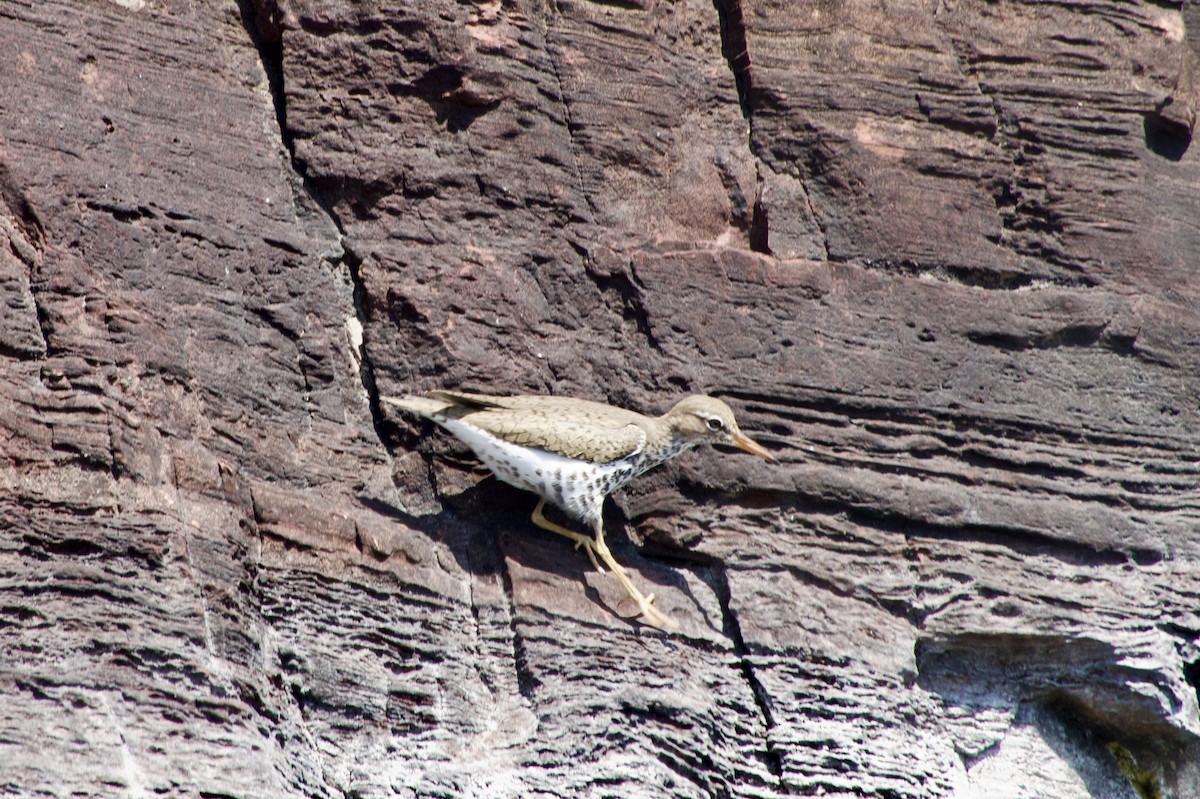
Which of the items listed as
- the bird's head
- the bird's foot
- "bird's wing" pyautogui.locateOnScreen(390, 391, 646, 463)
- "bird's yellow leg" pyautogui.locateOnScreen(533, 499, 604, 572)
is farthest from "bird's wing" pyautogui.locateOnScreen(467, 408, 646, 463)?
the bird's foot

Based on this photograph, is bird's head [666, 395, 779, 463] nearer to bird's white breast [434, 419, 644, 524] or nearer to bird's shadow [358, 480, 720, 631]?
bird's white breast [434, 419, 644, 524]

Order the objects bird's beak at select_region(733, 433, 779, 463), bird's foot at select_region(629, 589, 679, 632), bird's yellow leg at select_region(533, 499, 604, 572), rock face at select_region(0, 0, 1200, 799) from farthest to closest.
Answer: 1. bird's beak at select_region(733, 433, 779, 463)
2. bird's yellow leg at select_region(533, 499, 604, 572)
3. bird's foot at select_region(629, 589, 679, 632)
4. rock face at select_region(0, 0, 1200, 799)

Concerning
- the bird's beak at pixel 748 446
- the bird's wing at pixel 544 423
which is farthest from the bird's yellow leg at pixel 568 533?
the bird's beak at pixel 748 446

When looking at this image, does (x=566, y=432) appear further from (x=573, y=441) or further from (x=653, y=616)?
(x=653, y=616)

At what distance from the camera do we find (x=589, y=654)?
20.2 feet

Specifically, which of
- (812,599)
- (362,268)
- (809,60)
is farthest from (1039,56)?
(362,268)

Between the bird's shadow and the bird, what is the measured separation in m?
0.09

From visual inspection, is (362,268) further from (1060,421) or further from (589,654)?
(1060,421)

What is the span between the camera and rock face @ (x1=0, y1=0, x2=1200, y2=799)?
5.57m

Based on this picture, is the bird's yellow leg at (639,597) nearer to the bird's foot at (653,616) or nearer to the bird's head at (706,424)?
the bird's foot at (653,616)

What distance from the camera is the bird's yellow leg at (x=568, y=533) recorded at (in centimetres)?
671

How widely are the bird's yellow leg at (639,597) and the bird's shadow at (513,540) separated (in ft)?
0.21

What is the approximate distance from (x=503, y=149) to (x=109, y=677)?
12.6 feet

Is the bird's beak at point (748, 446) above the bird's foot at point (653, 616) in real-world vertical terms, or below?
above
